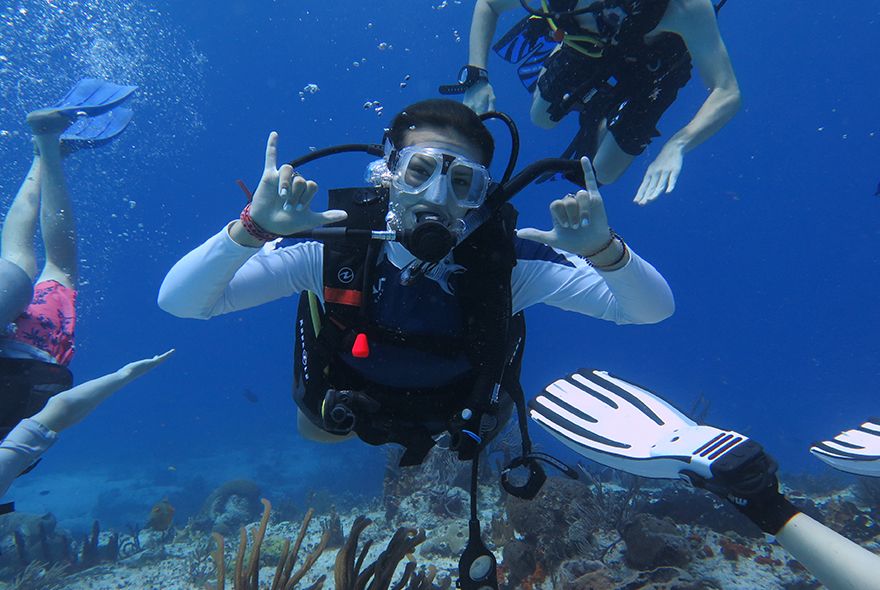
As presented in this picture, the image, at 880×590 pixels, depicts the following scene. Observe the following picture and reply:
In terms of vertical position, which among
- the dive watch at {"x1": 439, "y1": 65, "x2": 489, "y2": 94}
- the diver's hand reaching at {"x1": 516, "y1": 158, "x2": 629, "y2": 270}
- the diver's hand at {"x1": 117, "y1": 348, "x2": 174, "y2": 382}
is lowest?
the diver's hand at {"x1": 117, "y1": 348, "x2": 174, "y2": 382}

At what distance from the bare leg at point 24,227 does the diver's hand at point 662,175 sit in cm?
682

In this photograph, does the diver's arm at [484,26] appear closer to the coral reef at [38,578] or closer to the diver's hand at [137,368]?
the diver's hand at [137,368]

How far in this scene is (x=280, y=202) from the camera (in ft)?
8.36

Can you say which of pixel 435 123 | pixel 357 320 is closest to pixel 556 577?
pixel 357 320

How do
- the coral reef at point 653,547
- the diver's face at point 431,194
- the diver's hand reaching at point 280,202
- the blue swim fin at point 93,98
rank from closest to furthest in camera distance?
the diver's hand reaching at point 280,202 → the diver's face at point 431,194 → the coral reef at point 653,547 → the blue swim fin at point 93,98

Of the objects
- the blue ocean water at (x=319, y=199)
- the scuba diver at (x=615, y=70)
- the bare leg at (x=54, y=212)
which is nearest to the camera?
the scuba diver at (x=615, y=70)

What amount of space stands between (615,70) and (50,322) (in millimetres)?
7253

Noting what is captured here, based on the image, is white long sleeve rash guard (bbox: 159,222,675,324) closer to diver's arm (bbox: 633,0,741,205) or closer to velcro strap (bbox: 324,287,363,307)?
velcro strap (bbox: 324,287,363,307)

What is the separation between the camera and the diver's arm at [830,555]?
250 centimetres

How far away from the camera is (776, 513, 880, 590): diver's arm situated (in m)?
2.50

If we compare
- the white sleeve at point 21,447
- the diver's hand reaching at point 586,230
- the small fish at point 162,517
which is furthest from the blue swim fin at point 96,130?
the diver's hand reaching at point 586,230

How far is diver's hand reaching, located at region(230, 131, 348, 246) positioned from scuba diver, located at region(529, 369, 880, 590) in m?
2.95

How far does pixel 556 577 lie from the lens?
4902 mm

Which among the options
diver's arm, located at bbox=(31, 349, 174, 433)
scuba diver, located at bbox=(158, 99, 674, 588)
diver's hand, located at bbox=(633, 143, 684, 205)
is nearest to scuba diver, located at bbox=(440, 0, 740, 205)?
diver's hand, located at bbox=(633, 143, 684, 205)
